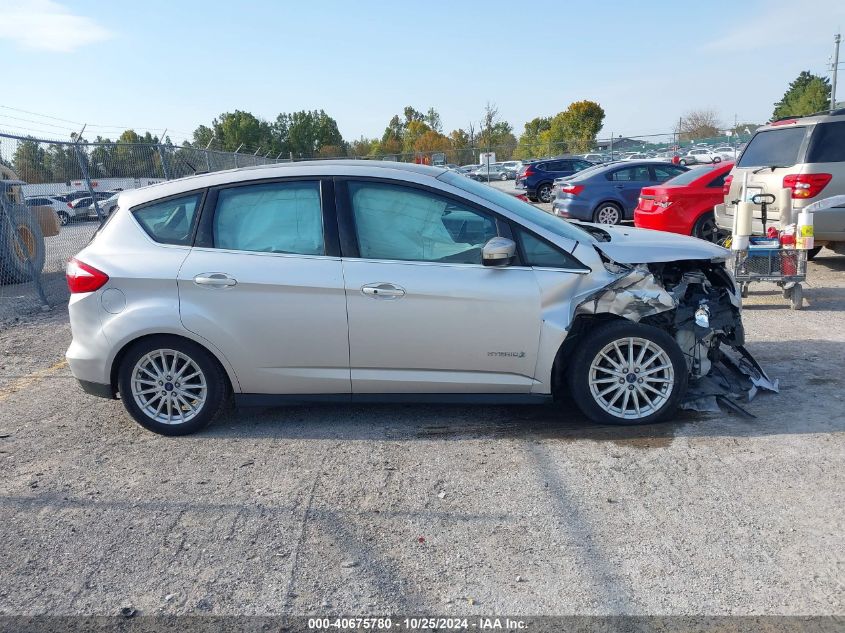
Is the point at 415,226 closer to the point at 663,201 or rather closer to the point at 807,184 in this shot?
the point at 807,184

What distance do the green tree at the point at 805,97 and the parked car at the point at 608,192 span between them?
48026 mm

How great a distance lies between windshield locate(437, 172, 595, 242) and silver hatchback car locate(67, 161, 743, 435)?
35 millimetres

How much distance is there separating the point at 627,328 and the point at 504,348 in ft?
2.61

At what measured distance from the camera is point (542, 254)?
15.1ft

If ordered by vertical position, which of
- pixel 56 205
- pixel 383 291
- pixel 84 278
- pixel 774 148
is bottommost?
pixel 383 291

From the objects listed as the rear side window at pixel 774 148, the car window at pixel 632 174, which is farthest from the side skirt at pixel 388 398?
the car window at pixel 632 174

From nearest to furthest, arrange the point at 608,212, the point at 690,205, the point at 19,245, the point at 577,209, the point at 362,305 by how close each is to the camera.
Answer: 1. the point at 362,305
2. the point at 19,245
3. the point at 690,205
4. the point at 577,209
5. the point at 608,212

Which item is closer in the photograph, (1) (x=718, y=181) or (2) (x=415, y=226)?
(2) (x=415, y=226)

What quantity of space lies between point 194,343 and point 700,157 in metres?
42.7

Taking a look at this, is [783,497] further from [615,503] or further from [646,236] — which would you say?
[646,236]

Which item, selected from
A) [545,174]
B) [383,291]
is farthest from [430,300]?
[545,174]

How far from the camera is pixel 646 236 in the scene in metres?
5.31

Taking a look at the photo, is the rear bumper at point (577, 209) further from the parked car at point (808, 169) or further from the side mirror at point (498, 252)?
the side mirror at point (498, 252)

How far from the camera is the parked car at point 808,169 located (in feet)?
28.2
